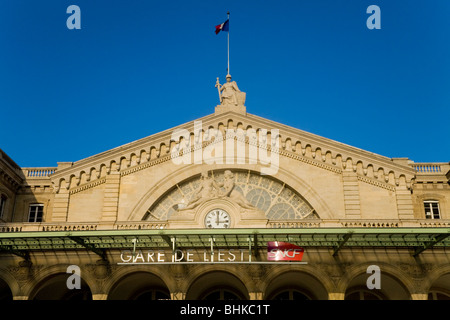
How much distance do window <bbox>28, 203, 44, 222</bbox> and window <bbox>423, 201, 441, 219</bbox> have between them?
27.3m

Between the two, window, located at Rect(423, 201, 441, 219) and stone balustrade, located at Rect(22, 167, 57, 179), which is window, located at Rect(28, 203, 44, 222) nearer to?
stone balustrade, located at Rect(22, 167, 57, 179)

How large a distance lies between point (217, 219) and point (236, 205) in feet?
4.72

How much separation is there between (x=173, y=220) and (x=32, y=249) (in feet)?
27.5

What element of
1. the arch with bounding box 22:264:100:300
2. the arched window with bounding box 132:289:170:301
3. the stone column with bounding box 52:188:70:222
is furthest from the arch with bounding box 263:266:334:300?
the stone column with bounding box 52:188:70:222

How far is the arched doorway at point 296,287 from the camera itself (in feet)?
115

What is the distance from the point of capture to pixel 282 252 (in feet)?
107

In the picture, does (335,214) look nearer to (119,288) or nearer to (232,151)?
(232,151)

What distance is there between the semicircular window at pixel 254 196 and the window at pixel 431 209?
847 centimetres

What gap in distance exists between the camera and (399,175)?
129 feet

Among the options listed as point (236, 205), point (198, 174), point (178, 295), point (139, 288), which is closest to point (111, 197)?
point (198, 174)

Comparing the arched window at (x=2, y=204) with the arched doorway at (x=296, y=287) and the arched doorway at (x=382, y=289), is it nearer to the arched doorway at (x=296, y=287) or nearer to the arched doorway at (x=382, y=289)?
the arched doorway at (x=296, y=287)
